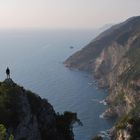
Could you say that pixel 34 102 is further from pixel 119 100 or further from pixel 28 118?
pixel 119 100

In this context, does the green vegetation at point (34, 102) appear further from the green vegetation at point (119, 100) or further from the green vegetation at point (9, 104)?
the green vegetation at point (119, 100)

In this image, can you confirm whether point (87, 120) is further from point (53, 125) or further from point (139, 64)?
point (53, 125)

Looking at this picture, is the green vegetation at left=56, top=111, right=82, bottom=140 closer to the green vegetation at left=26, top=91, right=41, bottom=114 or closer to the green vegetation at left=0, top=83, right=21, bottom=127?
the green vegetation at left=26, top=91, right=41, bottom=114

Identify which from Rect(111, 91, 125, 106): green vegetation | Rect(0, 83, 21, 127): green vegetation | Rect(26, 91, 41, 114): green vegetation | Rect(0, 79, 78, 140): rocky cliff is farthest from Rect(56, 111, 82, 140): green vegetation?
Rect(111, 91, 125, 106): green vegetation

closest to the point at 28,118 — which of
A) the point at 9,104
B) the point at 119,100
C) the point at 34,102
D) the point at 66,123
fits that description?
the point at 9,104

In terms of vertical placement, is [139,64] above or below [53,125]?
above

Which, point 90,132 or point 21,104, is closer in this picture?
point 21,104

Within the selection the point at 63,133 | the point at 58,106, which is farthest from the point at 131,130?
the point at 58,106

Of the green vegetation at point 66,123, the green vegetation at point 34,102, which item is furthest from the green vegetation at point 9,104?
the green vegetation at point 66,123
